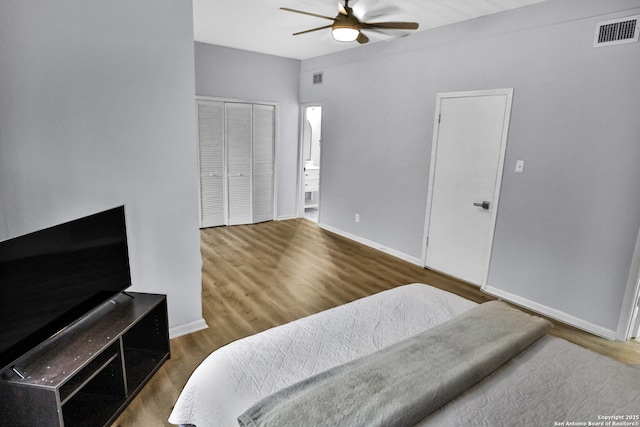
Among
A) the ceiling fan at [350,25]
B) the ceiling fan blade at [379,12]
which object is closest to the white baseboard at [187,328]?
the ceiling fan at [350,25]

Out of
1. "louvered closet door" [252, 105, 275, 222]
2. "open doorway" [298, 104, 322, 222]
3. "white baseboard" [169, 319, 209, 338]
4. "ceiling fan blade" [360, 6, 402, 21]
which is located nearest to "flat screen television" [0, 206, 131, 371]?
"white baseboard" [169, 319, 209, 338]

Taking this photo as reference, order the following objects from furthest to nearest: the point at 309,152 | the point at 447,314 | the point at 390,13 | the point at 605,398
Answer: the point at 309,152
the point at 390,13
the point at 447,314
the point at 605,398

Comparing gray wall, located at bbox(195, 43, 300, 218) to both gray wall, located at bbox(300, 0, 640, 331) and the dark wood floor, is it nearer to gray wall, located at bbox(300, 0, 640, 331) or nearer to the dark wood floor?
the dark wood floor

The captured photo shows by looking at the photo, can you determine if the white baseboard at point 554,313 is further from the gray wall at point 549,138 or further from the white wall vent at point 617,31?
the white wall vent at point 617,31

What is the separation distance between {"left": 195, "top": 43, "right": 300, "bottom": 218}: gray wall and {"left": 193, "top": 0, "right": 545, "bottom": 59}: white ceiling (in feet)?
1.19

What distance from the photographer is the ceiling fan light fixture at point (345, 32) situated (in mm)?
2992

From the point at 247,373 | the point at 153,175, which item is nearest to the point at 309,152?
the point at 153,175

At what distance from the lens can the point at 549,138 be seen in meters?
3.08

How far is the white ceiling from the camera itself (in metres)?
3.22

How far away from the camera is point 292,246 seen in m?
4.91

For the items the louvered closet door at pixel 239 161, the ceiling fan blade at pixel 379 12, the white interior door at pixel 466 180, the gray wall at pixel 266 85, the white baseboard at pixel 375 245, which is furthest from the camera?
the louvered closet door at pixel 239 161

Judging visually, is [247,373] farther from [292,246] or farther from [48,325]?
[292,246]

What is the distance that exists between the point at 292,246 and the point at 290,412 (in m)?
3.67

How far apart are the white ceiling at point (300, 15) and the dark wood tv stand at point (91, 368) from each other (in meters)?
2.80
